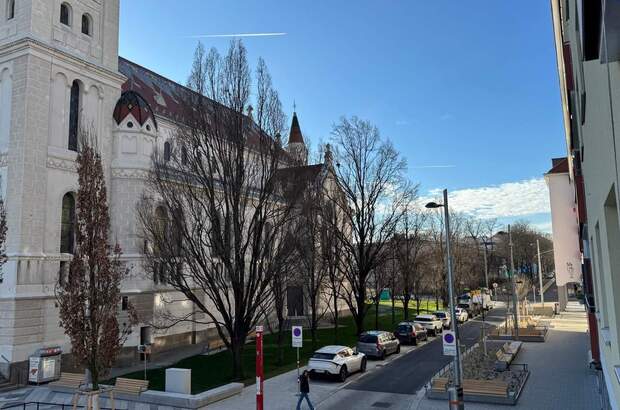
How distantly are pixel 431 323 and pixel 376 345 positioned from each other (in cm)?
1287

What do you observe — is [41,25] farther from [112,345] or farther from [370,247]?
[370,247]

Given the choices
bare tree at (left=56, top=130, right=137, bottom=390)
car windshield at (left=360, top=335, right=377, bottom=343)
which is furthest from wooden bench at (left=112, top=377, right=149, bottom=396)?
car windshield at (left=360, top=335, right=377, bottom=343)

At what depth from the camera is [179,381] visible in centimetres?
1878

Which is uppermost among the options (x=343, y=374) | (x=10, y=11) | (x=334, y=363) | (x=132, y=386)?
(x=10, y=11)

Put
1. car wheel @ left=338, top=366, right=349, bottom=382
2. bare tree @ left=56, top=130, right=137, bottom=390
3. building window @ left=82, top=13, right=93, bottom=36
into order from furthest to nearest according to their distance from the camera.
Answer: building window @ left=82, top=13, right=93, bottom=36 < car wheel @ left=338, top=366, right=349, bottom=382 < bare tree @ left=56, top=130, right=137, bottom=390

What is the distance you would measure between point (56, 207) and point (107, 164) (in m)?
4.81

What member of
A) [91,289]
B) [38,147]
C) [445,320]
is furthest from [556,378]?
[38,147]

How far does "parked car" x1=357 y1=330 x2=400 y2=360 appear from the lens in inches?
1057

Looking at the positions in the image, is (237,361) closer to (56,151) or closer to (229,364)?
(229,364)

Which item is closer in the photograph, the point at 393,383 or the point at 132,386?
the point at 132,386

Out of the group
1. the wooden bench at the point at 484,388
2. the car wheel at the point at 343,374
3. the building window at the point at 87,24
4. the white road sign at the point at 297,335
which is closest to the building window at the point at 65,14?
the building window at the point at 87,24

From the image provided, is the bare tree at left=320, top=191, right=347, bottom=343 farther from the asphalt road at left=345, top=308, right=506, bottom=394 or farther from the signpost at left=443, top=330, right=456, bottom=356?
the signpost at left=443, top=330, right=456, bottom=356

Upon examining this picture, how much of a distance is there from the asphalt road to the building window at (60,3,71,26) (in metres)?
26.2

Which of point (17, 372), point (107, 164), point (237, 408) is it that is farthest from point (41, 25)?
point (237, 408)
